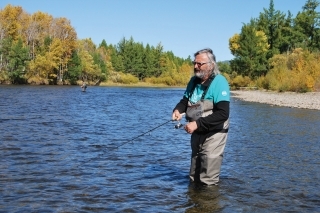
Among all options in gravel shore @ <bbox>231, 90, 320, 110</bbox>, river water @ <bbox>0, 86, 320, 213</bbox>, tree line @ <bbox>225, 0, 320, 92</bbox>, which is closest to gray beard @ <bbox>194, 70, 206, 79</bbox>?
river water @ <bbox>0, 86, 320, 213</bbox>

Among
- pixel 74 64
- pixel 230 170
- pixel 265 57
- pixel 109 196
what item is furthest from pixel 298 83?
pixel 74 64

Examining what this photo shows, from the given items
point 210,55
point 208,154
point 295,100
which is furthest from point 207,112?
point 295,100

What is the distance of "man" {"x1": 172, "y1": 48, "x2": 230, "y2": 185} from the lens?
6008 millimetres

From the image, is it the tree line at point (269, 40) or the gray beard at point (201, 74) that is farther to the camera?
the tree line at point (269, 40)

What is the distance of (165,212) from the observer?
566 cm

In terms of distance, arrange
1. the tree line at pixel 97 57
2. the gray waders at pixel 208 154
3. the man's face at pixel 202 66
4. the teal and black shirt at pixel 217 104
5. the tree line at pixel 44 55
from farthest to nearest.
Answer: the tree line at pixel 44 55, the tree line at pixel 97 57, the gray waders at pixel 208 154, the man's face at pixel 202 66, the teal and black shirt at pixel 217 104

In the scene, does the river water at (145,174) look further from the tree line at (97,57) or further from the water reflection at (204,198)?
the tree line at (97,57)

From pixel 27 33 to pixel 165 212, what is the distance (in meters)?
92.0

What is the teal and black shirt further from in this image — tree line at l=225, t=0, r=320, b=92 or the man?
tree line at l=225, t=0, r=320, b=92

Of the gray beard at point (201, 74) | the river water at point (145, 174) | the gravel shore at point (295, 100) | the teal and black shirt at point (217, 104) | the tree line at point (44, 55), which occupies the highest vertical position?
the tree line at point (44, 55)

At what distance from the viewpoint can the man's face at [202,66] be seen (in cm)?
613

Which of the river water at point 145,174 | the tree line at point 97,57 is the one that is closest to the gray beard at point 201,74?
the river water at point 145,174

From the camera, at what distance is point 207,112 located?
6195 mm

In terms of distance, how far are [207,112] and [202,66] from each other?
731mm
